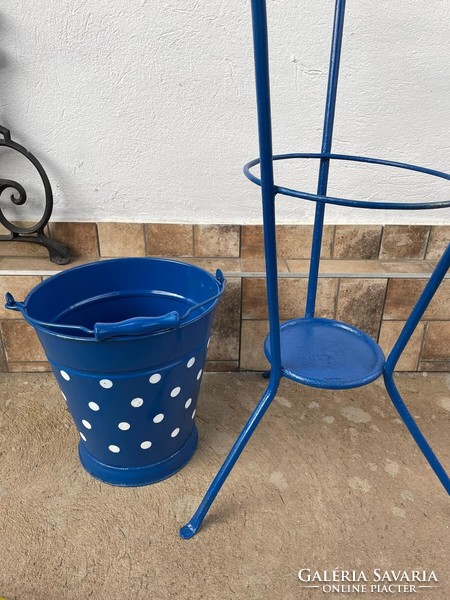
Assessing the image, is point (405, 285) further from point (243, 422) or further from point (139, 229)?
point (139, 229)

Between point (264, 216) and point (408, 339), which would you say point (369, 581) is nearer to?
point (408, 339)

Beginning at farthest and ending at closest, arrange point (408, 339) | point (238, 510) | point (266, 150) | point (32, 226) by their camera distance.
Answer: point (32, 226), point (238, 510), point (408, 339), point (266, 150)

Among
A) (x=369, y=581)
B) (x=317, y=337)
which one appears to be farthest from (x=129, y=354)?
(x=369, y=581)

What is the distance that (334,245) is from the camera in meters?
1.49

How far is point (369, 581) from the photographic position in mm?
934

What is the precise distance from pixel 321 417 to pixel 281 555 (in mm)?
457

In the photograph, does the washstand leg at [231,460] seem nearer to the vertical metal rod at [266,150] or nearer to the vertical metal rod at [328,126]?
the vertical metal rod at [266,150]

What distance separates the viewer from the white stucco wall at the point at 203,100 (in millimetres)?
1239

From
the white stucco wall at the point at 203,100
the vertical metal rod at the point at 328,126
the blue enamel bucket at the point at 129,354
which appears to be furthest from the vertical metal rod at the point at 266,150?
the white stucco wall at the point at 203,100

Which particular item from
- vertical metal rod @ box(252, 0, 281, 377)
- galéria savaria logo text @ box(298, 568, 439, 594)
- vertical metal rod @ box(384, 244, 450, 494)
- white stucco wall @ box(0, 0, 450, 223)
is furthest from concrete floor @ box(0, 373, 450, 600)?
white stucco wall @ box(0, 0, 450, 223)

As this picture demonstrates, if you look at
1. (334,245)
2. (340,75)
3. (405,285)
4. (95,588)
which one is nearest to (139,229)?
(334,245)

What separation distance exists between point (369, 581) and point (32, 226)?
128cm

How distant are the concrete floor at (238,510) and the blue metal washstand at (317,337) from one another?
93mm

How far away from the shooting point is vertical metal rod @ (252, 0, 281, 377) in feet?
2.13
